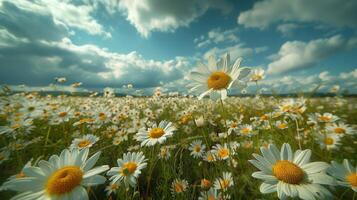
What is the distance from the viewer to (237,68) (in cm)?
143

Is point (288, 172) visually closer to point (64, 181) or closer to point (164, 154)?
point (64, 181)

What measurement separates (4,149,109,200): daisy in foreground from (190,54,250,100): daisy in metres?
0.85

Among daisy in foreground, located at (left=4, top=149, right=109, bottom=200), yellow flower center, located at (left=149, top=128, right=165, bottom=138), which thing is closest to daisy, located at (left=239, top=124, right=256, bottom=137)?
yellow flower center, located at (left=149, top=128, right=165, bottom=138)

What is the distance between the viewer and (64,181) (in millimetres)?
1051

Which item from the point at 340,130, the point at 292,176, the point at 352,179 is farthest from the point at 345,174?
the point at 340,130

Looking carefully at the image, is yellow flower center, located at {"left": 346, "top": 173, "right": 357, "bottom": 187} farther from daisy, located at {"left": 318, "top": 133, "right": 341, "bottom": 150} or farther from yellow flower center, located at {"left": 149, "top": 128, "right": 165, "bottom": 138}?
yellow flower center, located at {"left": 149, "top": 128, "right": 165, "bottom": 138}

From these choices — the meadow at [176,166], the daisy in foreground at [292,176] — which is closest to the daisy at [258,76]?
the meadow at [176,166]

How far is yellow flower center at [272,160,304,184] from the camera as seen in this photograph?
1.08 m

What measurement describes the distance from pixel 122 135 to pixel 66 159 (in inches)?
97.3

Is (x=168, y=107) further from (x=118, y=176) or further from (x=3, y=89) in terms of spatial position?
(x=118, y=176)

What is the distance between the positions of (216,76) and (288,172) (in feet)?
2.58

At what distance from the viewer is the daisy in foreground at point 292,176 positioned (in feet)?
3.32

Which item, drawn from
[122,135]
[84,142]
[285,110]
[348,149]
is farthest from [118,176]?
[348,149]

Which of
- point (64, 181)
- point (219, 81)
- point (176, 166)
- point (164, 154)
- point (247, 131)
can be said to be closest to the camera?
point (64, 181)
